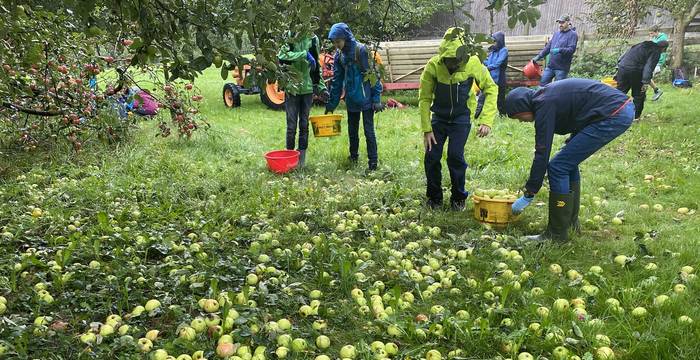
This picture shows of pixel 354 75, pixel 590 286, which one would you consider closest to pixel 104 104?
pixel 354 75

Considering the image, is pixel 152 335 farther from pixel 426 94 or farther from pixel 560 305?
pixel 426 94

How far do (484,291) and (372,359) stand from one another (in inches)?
42.0

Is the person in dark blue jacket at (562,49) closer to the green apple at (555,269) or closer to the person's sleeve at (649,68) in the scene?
the person's sleeve at (649,68)

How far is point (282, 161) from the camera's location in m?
6.22

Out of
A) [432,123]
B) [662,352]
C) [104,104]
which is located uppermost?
[104,104]

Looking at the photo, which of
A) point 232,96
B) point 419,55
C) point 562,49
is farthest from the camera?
point 419,55

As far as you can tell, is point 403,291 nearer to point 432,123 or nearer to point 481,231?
point 481,231

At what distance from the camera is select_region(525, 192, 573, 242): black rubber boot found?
4051mm

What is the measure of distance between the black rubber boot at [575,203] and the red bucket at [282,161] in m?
3.24

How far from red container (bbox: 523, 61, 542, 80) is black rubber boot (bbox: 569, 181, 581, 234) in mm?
7672

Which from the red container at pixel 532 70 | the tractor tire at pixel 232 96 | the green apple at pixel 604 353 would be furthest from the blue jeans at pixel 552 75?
the green apple at pixel 604 353

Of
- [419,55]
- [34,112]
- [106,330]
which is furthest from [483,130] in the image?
[419,55]

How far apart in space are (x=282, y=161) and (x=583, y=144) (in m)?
3.45

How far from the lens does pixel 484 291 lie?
11.0 feet
